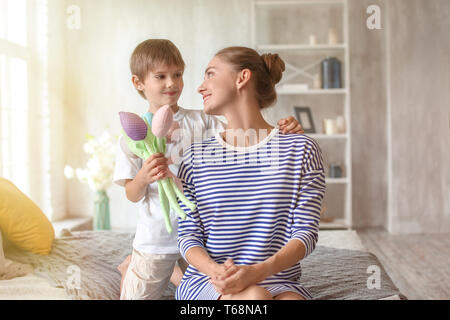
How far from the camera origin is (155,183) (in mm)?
1028

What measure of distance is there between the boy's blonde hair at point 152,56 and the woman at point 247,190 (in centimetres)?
10

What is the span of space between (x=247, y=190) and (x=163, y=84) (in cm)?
30

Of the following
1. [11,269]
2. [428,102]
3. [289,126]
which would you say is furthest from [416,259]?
[11,269]

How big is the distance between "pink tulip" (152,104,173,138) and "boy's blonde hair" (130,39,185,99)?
0.21 m

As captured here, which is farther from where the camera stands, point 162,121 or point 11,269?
point 11,269

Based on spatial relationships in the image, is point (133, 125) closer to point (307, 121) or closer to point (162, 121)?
point (162, 121)

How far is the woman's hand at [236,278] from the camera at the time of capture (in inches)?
33.2

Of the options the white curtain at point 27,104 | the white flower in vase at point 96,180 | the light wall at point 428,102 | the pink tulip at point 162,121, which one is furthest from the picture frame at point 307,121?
the pink tulip at point 162,121

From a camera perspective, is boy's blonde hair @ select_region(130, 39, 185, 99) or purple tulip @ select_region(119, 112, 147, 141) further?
boy's blonde hair @ select_region(130, 39, 185, 99)

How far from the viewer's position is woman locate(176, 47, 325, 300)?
929mm

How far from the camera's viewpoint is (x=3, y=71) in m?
1.27

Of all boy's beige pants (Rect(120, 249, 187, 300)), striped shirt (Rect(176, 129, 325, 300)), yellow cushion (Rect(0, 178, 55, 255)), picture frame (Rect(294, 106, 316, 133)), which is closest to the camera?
striped shirt (Rect(176, 129, 325, 300))

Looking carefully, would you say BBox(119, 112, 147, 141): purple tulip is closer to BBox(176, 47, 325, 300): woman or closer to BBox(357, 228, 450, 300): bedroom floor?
BBox(176, 47, 325, 300): woman

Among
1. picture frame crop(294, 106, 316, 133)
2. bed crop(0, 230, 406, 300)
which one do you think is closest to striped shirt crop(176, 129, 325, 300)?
bed crop(0, 230, 406, 300)
